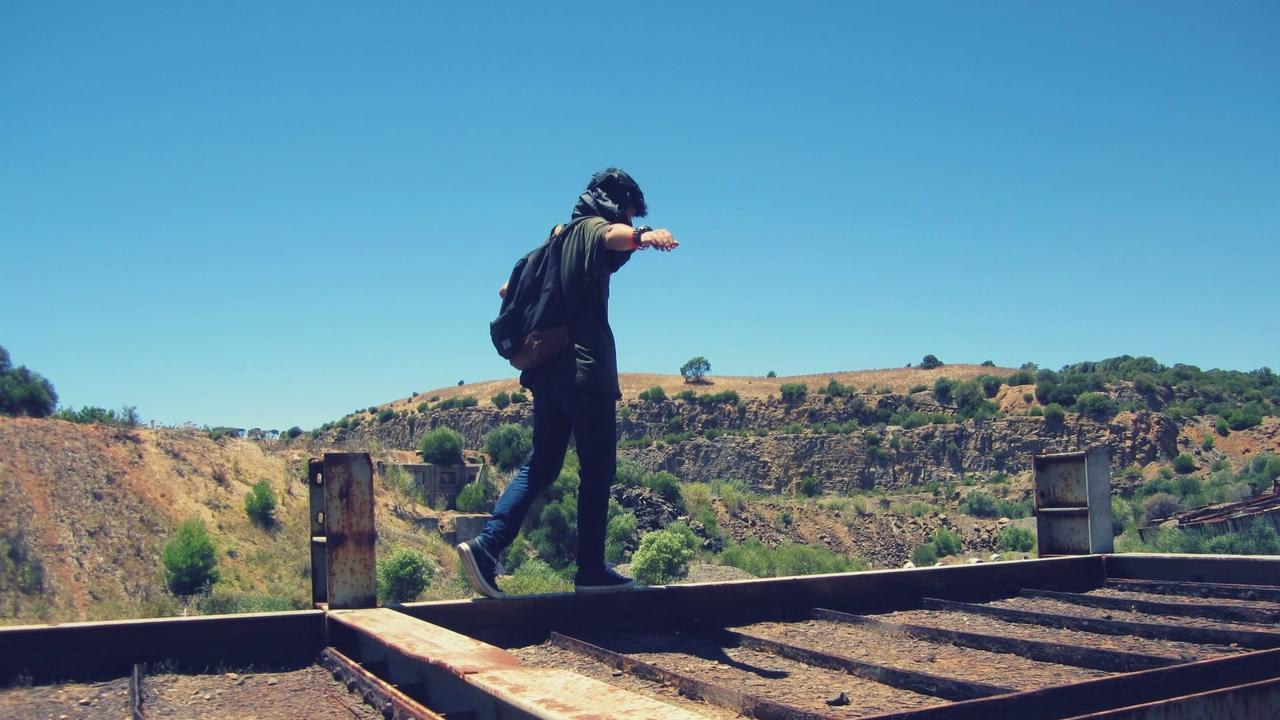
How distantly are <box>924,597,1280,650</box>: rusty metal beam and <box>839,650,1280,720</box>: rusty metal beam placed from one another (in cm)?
80

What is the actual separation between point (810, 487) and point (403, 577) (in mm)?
43174

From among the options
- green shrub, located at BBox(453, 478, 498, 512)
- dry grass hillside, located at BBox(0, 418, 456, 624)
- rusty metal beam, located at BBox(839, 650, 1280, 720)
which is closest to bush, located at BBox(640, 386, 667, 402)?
green shrub, located at BBox(453, 478, 498, 512)

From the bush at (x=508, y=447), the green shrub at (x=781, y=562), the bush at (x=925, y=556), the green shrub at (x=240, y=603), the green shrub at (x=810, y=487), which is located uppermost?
the bush at (x=508, y=447)

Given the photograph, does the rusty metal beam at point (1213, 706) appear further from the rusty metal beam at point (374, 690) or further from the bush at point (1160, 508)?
the bush at point (1160, 508)

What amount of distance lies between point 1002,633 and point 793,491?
6068 centimetres

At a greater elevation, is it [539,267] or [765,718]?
[539,267]

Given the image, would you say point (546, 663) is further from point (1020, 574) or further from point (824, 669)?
point (1020, 574)

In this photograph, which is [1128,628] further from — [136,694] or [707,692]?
[136,694]

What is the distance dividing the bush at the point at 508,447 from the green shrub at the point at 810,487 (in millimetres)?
22807

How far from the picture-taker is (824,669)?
331cm

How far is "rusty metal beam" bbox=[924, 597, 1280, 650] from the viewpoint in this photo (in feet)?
11.1

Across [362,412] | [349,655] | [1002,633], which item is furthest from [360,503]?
[362,412]

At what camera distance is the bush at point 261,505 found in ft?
96.9

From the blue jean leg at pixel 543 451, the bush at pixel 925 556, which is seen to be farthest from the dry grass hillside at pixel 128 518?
the blue jean leg at pixel 543 451
